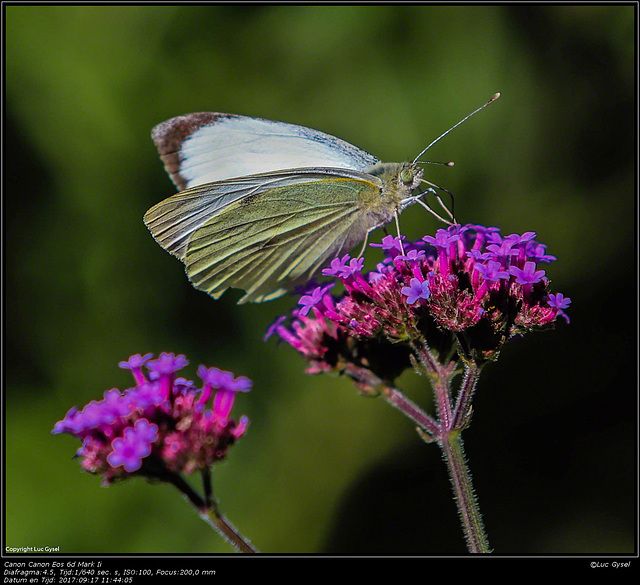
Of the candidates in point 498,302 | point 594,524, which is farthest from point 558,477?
point 498,302

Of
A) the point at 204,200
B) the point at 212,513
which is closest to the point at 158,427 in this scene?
the point at 212,513

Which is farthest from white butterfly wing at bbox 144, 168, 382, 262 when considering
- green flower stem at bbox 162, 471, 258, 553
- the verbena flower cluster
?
green flower stem at bbox 162, 471, 258, 553

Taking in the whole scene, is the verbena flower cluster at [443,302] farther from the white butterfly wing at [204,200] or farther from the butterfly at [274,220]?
the white butterfly wing at [204,200]

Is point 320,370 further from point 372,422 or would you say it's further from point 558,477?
point 558,477

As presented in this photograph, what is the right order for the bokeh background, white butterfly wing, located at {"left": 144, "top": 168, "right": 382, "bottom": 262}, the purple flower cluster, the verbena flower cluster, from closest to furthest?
the purple flower cluster < the verbena flower cluster < white butterfly wing, located at {"left": 144, "top": 168, "right": 382, "bottom": 262} < the bokeh background

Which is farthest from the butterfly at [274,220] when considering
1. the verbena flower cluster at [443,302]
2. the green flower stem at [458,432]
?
the green flower stem at [458,432]

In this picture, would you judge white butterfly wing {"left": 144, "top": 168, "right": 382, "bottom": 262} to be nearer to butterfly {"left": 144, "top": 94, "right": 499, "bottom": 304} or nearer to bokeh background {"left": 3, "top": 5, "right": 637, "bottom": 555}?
butterfly {"left": 144, "top": 94, "right": 499, "bottom": 304}
